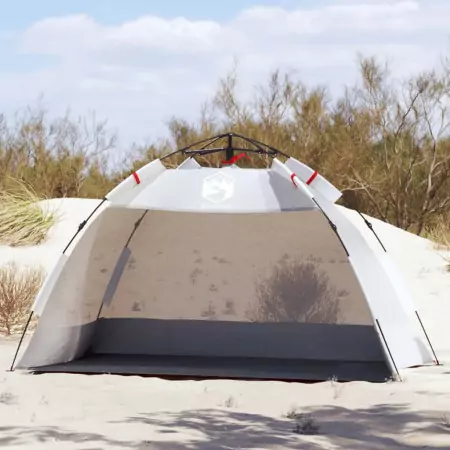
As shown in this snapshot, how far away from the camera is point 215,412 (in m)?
5.51

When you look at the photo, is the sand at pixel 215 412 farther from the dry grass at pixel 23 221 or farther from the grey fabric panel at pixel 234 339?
the dry grass at pixel 23 221

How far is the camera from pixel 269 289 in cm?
833

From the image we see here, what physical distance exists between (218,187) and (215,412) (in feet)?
6.40

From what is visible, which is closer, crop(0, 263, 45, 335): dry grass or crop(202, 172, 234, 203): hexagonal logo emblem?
crop(202, 172, 234, 203): hexagonal logo emblem

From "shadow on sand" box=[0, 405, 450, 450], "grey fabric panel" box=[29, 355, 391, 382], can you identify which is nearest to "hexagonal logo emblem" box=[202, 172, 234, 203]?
"grey fabric panel" box=[29, 355, 391, 382]

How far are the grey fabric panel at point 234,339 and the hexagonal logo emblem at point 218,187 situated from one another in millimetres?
1614

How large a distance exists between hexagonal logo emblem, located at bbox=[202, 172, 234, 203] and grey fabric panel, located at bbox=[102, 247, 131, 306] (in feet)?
5.03

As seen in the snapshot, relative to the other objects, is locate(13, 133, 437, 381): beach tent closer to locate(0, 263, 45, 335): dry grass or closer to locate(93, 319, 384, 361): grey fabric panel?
locate(93, 319, 384, 361): grey fabric panel

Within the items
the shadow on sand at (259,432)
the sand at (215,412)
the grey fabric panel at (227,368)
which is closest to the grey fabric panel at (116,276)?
the grey fabric panel at (227,368)

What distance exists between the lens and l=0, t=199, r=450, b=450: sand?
4691mm

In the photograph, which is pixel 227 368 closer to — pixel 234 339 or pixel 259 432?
pixel 234 339

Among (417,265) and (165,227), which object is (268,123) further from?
(165,227)

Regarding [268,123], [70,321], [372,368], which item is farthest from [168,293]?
[268,123]

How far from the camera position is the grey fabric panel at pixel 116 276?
323 inches
